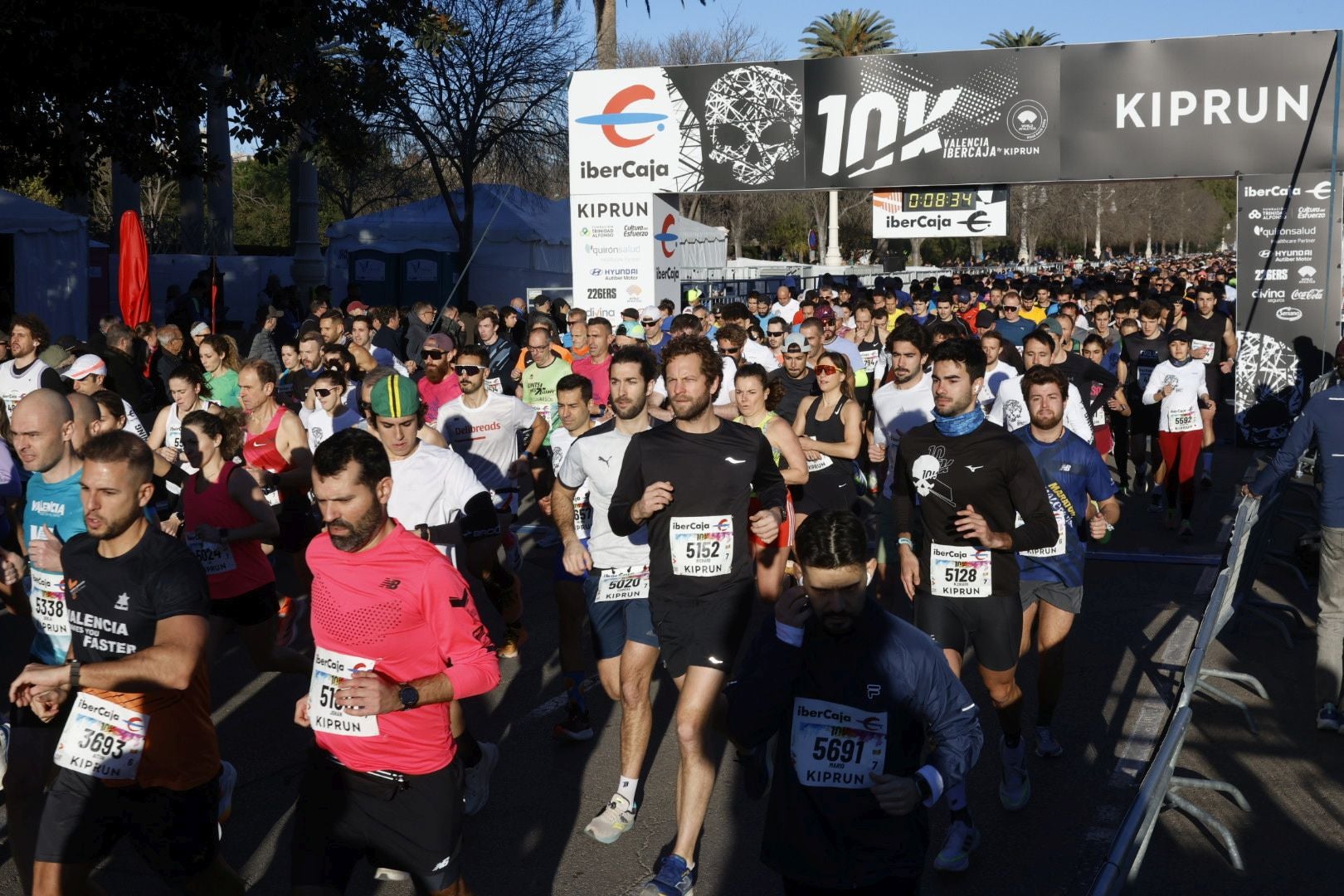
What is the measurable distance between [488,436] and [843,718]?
573 cm

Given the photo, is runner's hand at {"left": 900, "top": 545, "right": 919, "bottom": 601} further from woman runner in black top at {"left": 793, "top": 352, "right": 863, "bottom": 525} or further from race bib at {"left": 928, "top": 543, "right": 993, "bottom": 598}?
woman runner in black top at {"left": 793, "top": 352, "right": 863, "bottom": 525}

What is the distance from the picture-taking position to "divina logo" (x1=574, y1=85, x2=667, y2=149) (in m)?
18.7

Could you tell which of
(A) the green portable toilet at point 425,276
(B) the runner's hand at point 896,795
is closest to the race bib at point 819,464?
(B) the runner's hand at point 896,795

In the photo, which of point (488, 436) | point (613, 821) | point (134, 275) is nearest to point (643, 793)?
point (613, 821)

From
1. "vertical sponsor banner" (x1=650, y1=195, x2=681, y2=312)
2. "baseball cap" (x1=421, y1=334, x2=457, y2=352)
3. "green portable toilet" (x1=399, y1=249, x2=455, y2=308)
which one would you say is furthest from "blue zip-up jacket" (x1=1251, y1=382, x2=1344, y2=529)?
"green portable toilet" (x1=399, y1=249, x2=455, y2=308)

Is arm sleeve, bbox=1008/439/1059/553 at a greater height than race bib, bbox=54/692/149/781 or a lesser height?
greater

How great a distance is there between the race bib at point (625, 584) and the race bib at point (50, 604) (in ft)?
6.95

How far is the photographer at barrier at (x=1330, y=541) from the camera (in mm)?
7059

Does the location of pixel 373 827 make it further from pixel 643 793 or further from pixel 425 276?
pixel 425 276

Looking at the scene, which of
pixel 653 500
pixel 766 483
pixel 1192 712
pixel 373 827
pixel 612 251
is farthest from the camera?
pixel 612 251

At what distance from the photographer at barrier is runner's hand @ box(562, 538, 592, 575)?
374cm

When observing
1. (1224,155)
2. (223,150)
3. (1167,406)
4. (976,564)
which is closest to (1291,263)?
(1224,155)

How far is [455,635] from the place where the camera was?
3965 millimetres

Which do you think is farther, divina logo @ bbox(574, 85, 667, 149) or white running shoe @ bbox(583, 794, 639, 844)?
Result: divina logo @ bbox(574, 85, 667, 149)
